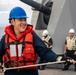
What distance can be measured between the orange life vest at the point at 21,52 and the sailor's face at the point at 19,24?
124 millimetres

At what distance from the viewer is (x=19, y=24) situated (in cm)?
482

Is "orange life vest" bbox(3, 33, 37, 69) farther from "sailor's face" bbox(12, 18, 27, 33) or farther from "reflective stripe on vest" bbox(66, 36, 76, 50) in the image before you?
"reflective stripe on vest" bbox(66, 36, 76, 50)

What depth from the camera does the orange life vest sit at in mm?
4832

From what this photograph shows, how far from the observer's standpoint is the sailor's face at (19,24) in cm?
479

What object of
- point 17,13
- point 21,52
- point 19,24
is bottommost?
point 21,52

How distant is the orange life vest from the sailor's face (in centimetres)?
12

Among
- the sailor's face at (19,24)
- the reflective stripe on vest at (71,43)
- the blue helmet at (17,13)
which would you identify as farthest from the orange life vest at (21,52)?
the reflective stripe on vest at (71,43)

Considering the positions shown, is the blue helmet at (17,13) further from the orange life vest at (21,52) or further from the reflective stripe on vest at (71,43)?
the reflective stripe on vest at (71,43)

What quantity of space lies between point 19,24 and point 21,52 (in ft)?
1.26

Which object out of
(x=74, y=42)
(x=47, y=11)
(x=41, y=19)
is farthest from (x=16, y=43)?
(x=41, y=19)

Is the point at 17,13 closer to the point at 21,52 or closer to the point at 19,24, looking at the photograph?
the point at 19,24

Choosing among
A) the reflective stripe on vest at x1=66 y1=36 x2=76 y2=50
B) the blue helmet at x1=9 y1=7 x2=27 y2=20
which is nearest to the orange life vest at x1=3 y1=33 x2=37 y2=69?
the blue helmet at x1=9 y1=7 x2=27 y2=20

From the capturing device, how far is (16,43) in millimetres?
4875

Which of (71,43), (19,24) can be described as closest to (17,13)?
(19,24)
